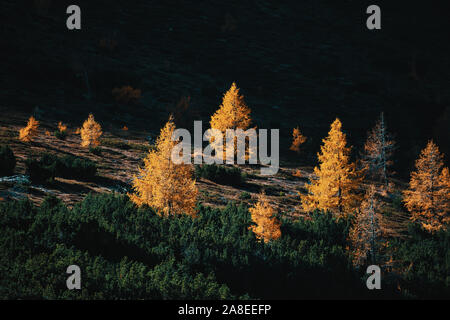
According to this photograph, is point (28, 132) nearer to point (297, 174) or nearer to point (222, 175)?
point (222, 175)

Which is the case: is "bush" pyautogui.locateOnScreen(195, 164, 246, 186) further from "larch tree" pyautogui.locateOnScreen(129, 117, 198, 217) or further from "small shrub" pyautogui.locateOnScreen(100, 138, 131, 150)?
"larch tree" pyautogui.locateOnScreen(129, 117, 198, 217)

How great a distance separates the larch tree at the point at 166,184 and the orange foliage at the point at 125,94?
3150cm

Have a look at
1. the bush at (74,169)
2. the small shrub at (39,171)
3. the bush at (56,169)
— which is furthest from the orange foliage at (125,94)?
the small shrub at (39,171)

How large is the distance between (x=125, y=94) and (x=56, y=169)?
26.2m

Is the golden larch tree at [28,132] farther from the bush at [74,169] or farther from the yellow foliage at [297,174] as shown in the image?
the yellow foliage at [297,174]

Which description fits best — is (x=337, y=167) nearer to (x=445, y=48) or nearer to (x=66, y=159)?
(x=66, y=159)

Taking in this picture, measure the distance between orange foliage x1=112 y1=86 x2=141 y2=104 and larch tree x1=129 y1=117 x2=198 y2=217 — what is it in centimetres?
3150

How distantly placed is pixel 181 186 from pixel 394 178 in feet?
91.6

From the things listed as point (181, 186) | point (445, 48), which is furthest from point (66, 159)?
point (445, 48)

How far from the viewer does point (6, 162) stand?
69.2 feet

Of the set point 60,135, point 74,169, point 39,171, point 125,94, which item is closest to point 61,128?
point 60,135

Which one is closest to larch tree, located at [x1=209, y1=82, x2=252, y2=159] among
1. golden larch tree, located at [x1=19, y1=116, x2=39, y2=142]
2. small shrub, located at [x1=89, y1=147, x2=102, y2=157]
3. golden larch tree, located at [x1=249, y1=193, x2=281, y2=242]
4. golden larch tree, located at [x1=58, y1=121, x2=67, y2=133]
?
small shrub, located at [x1=89, y1=147, x2=102, y2=157]

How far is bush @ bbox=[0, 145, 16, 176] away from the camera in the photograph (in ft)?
68.5

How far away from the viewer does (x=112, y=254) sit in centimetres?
1482
